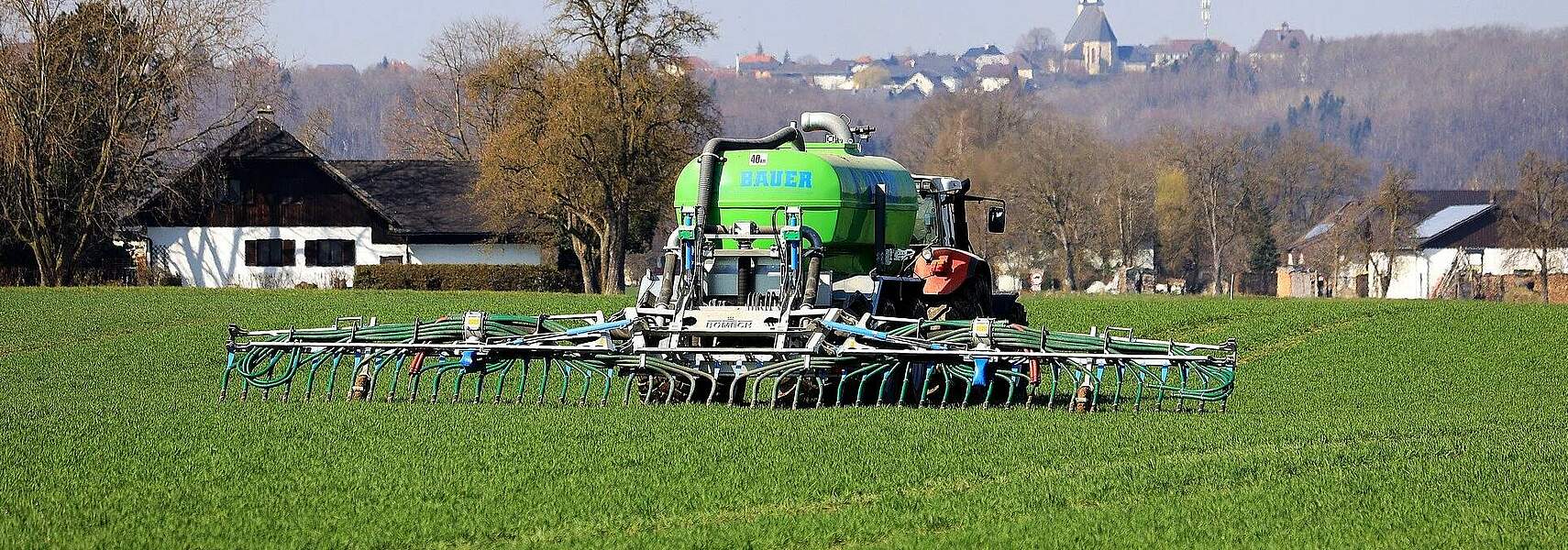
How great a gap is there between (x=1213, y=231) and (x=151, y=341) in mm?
65156

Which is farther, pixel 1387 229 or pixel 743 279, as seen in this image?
pixel 1387 229

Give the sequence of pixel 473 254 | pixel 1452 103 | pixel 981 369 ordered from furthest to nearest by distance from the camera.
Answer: pixel 1452 103 → pixel 473 254 → pixel 981 369

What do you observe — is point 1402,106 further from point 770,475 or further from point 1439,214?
point 770,475

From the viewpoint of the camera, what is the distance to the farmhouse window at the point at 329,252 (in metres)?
63.1

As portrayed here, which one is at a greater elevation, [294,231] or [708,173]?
[294,231]

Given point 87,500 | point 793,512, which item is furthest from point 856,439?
point 87,500

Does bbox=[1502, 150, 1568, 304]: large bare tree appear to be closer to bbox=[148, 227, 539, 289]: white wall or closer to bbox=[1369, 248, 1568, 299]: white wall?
bbox=[1369, 248, 1568, 299]: white wall

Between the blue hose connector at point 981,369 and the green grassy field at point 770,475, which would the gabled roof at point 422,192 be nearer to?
the green grassy field at point 770,475

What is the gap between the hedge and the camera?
5700cm

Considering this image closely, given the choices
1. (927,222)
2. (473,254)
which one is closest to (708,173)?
(927,222)

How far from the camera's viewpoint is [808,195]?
19453 mm

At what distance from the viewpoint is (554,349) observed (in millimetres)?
18375

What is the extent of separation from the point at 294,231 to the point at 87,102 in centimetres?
943

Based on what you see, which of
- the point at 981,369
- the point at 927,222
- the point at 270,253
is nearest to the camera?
the point at 981,369
